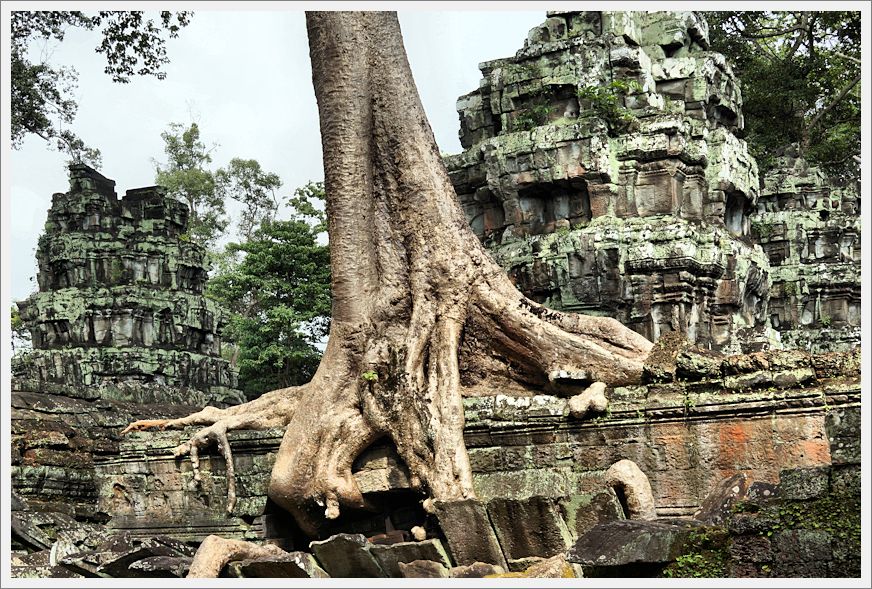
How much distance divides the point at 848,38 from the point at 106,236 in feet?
44.0

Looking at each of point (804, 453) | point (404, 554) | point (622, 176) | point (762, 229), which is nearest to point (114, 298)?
point (622, 176)

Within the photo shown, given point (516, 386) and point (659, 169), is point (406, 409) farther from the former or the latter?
point (659, 169)

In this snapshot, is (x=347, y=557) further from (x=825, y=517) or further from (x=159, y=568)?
(x=825, y=517)

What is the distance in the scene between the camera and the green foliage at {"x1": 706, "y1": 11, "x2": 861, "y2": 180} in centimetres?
2380

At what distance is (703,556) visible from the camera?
6.27 meters

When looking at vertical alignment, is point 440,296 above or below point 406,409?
above

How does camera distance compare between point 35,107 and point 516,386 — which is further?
point 35,107

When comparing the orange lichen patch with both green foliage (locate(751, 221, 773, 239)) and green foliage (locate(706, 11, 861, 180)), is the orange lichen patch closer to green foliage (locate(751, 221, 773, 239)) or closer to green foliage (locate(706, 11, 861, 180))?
green foliage (locate(751, 221, 773, 239))

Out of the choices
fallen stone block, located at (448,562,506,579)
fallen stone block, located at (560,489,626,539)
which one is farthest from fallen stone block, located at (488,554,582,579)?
fallen stone block, located at (560,489,626,539)

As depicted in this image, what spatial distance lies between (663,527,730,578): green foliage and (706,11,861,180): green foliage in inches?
699

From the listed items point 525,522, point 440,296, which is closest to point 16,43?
point 440,296

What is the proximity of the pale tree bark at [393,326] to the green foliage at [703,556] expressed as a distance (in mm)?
2924

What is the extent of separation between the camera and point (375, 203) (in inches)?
420

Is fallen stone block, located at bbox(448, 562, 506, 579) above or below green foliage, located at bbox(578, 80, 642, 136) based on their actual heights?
below
